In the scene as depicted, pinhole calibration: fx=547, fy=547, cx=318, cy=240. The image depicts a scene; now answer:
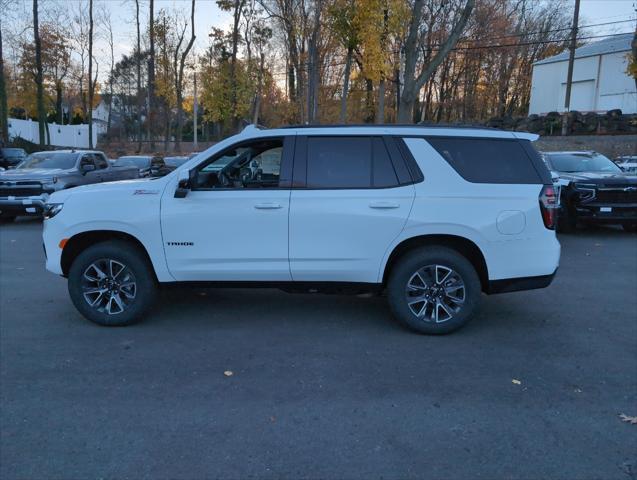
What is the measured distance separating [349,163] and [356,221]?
0.59 metres

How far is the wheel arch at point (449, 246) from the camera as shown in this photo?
527 centimetres

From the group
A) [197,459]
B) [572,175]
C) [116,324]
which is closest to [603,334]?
[197,459]

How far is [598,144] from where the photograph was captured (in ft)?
93.5

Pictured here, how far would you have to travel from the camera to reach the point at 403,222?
5.14 m

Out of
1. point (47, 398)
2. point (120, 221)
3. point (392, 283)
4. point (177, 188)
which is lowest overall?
point (47, 398)

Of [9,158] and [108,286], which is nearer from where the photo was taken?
[108,286]

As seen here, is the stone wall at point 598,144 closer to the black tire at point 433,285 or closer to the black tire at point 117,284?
the black tire at point 433,285

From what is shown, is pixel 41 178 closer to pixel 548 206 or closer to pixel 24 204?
pixel 24 204

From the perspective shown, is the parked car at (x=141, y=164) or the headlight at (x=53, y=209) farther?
the parked car at (x=141, y=164)

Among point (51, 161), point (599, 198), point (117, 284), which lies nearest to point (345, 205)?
point (117, 284)

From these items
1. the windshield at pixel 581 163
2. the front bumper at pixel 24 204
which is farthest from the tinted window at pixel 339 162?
the front bumper at pixel 24 204

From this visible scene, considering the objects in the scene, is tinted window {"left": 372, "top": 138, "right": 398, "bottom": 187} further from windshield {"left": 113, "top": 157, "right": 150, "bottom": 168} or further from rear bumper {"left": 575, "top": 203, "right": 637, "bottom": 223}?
windshield {"left": 113, "top": 157, "right": 150, "bottom": 168}

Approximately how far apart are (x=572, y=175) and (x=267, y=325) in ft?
28.6

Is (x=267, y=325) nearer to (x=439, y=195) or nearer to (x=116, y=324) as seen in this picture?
(x=116, y=324)
